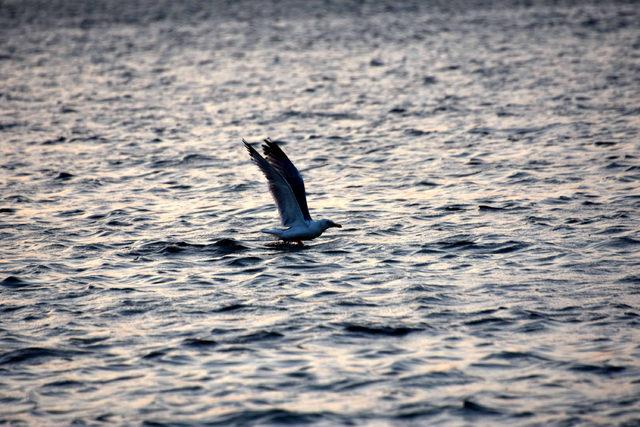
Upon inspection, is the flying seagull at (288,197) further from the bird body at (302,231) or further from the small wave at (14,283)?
the small wave at (14,283)

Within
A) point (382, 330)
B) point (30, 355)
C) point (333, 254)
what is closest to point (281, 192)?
point (333, 254)

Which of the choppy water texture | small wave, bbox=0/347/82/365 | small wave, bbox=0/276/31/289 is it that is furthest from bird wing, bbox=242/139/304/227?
small wave, bbox=0/347/82/365

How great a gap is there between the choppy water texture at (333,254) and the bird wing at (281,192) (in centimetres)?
54

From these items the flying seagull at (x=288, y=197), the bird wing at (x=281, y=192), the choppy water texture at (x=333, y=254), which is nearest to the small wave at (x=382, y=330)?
the choppy water texture at (x=333, y=254)

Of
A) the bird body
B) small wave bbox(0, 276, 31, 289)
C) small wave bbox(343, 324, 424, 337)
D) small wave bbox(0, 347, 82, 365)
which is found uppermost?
the bird body

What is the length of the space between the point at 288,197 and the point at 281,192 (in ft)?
0.53

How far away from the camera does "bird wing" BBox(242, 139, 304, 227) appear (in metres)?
15.1

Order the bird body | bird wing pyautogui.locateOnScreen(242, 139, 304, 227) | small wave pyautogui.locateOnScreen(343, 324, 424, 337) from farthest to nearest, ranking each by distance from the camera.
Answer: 1. the bird body
2. bird wing pyautogui.locateOnScreen(242, 139, 304, 227)
3. small wave pyautogui.locateOnScreen(343, 324, 424, 337)

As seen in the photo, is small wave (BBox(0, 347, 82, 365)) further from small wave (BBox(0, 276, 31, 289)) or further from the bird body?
the bird body

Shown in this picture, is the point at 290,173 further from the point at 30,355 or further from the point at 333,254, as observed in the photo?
the point at 30,355

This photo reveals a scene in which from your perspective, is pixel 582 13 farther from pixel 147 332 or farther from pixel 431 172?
pixel 147 332

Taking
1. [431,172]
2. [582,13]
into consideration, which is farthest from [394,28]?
[431,172]

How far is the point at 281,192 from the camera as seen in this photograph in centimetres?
1542

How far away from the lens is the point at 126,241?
16000mm
